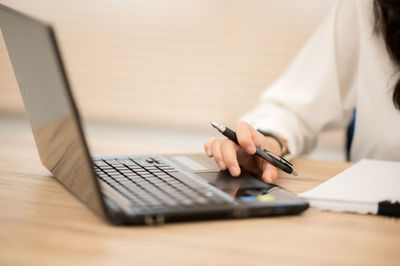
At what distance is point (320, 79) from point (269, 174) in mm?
580

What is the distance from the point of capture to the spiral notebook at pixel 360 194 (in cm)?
59

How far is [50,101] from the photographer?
52cm

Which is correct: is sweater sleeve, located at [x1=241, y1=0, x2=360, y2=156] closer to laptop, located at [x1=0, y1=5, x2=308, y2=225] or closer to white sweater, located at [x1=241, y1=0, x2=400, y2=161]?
white sweater, located at [x1=241, y1=0, x2=400, y2=161]

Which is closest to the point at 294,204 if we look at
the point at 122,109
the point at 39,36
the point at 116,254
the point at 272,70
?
the point at 116,254

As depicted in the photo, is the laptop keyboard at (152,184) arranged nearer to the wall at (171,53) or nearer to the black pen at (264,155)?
the black pen at (264,155)

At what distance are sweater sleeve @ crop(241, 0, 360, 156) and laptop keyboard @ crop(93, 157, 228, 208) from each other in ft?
1.66

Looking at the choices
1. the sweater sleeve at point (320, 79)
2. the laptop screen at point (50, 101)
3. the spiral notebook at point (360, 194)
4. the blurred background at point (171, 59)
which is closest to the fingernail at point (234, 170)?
the spiral notebook at point (360, 194)

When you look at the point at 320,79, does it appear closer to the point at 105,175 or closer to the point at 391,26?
the point at 391,26

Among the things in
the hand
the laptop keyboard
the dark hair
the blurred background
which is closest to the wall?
the blurred background

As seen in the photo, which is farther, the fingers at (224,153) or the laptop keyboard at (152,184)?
the fingers at (224,153)

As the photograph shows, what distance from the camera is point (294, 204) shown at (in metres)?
0.55

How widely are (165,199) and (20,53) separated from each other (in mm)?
264

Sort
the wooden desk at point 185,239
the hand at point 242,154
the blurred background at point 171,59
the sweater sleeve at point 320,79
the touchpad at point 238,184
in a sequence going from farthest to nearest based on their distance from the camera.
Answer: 1. the blurred background at point 171,59
2. the sweater sleeve at point 320,79
3. the hand at point 242,154
4. the touchpad at point 238,184
5. the wooden desk at point 185,239

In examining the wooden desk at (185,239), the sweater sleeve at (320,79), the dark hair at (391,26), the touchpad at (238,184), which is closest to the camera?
the wooden desk at (185,239)
